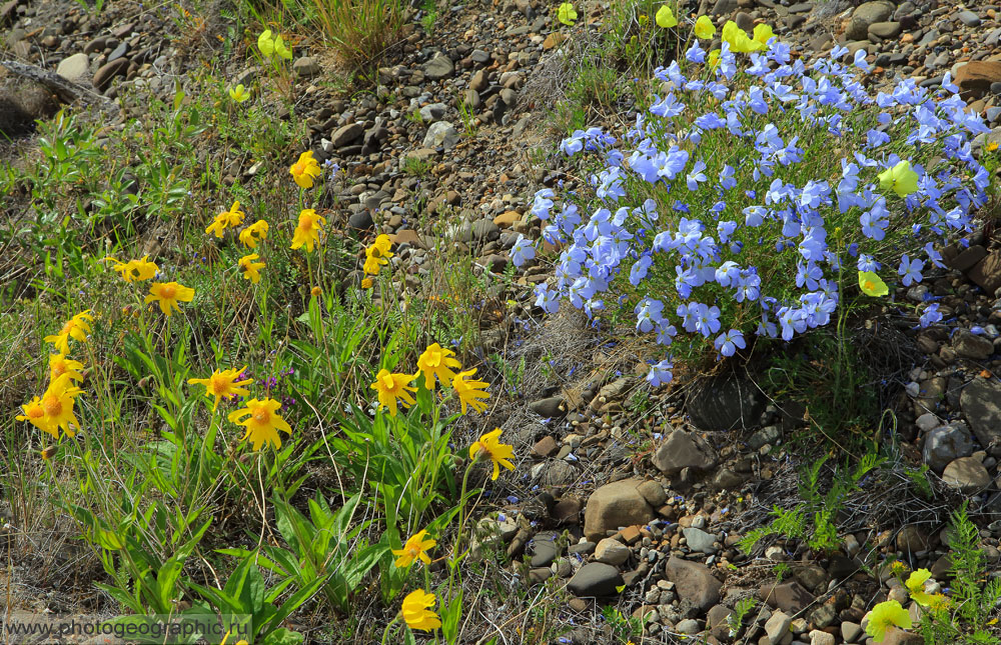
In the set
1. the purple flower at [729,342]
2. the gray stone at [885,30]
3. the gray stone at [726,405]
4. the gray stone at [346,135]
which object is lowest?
the gray stone at [726,405]

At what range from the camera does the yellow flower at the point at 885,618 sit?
1.74 metres

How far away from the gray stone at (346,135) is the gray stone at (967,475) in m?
3.08

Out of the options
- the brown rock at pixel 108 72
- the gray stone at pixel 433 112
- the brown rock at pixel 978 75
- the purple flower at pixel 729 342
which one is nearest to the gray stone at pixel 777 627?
the purple flower at pixel 729 342

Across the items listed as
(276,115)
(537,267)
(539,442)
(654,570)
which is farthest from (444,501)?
(276,115)

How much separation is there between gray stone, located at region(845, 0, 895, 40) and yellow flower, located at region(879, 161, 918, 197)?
1.72 m

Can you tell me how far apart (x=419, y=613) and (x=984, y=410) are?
5.39 feet

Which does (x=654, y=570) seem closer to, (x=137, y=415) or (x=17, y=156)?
(x=137, y=415)

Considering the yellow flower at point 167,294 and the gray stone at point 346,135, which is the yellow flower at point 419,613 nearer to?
the yellow flower at point 167,294

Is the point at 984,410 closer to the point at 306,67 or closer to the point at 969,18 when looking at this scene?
the point at 969,18

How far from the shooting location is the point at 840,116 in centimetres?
250

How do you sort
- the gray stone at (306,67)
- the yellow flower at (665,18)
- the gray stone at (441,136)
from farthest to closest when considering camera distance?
1. the gray stone at (306,67)
2. the gray stone at (441,136)
3. the yellow flower at (665,18)

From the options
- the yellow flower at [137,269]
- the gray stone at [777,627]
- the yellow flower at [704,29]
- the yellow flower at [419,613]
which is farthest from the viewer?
the yellow flower at [704,29]

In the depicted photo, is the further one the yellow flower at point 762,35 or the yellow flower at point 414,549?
the yellow flower at point 762,35

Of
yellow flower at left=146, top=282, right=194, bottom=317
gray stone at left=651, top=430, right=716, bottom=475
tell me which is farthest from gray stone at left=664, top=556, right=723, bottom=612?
yellow flower at left=146, top=282, right=194, bottom=317
